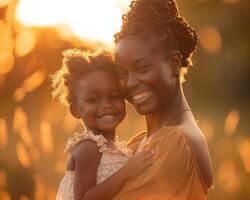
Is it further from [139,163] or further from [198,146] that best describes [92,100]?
[198,146]

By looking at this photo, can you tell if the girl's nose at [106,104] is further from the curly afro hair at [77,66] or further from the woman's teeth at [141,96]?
the woman's teeth at [141,96]

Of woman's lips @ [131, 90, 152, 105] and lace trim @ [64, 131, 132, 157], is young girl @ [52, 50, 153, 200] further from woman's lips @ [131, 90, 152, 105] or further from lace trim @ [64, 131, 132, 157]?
woman's lips @ [131, 90, 152, 105]

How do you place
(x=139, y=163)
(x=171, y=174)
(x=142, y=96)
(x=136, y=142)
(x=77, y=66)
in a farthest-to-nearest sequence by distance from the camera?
1. (x=136, y=142)
2. (x=77, y=66)
3. (x=142, y=96)
4. (x=139, y=163)
5. (x=171, y=174)

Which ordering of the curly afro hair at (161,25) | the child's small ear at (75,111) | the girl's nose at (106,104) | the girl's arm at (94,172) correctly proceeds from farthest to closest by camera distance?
the child's small ear at (75,111), the girl's nose at (106,104), the curly afro hair at (161,25), the girl's arm at (94,172)

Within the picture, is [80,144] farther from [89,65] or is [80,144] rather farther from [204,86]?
[204,86]

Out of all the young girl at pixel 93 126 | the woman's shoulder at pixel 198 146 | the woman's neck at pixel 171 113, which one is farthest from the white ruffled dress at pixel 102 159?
the woman's shoulder at pixel 198 146

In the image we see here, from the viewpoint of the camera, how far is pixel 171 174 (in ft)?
13.8

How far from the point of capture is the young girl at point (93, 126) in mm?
4523

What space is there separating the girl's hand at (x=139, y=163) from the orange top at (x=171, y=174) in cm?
3

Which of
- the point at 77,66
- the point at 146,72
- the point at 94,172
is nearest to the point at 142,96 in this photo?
the point at 146,72

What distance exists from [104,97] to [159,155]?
1.95 ft

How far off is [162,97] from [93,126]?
0.50 m

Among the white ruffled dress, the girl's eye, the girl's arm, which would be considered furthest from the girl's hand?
the girl's eye

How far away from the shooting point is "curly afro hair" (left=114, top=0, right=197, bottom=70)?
4.45m
